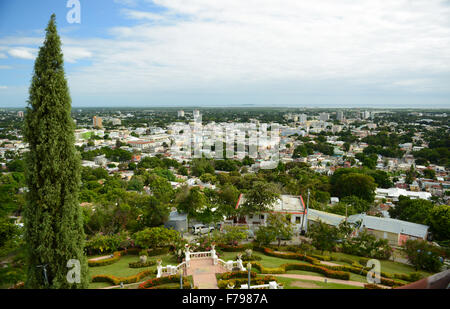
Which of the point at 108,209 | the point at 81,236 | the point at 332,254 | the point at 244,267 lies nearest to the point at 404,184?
the point at 332,254

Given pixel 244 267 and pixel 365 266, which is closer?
pixel 244 267

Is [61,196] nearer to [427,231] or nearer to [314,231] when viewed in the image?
[314,231]

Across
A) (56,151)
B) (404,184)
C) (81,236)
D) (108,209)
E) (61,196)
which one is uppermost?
(56,151)

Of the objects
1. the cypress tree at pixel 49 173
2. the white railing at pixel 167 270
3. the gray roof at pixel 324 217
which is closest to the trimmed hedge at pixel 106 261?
the white railing at pixel 167 270

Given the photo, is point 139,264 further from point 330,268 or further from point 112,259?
point 330,268

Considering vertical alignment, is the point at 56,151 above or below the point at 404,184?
above

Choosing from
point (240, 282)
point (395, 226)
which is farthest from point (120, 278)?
point (395, 226)

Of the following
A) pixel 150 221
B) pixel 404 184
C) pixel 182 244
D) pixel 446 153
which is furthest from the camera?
pixel 446 153

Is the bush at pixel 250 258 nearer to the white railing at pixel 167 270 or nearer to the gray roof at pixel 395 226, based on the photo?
the white railing at pixel 167 270
